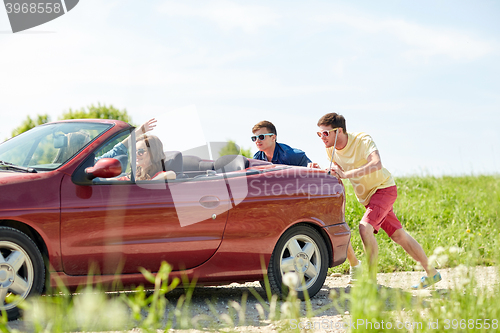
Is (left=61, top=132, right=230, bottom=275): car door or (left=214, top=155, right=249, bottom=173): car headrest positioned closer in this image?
(left=61, top=132, right=230, bottom=275): car door

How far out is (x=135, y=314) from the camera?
2.54 m

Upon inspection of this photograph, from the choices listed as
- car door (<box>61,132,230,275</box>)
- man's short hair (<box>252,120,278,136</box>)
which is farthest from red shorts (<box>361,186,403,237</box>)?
car door (<box>61,132,230,275</box>)

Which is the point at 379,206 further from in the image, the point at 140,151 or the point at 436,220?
the point at 436,220

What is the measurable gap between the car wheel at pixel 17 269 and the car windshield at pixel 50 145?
691 millimetres

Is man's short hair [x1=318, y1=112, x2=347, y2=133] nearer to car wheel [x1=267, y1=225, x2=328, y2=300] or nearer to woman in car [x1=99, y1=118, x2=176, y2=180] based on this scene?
car wheel [x1=267, y1=225, x2=328, y2=300]

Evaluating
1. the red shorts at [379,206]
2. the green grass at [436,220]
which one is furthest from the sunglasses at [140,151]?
the green grass at [436,220]

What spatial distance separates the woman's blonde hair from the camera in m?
4.99

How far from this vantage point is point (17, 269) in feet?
14.0

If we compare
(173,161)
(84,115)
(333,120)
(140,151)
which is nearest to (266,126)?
Result: (333,120)

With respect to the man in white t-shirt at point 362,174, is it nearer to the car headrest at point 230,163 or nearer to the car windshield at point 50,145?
the car headrest at point 230,163

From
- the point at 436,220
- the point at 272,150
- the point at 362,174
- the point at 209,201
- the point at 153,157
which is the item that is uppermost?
the point at 272,150

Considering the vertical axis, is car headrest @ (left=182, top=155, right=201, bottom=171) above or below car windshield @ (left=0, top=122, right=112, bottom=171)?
below

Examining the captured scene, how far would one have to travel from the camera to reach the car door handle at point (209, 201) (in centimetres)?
495

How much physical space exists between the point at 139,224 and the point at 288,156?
2.77 metres
